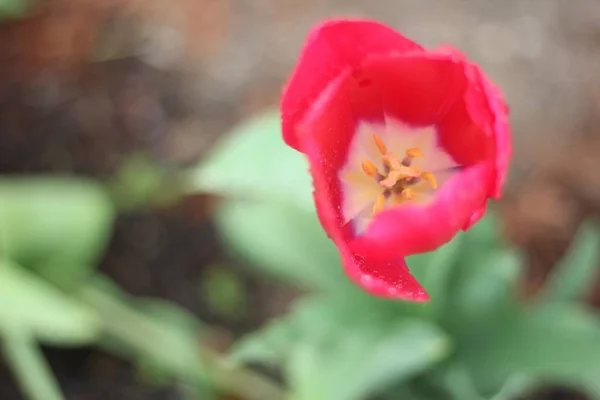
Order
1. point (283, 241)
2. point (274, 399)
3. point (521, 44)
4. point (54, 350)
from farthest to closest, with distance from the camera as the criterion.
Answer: point (521, 44), point (54, 350), point (274, 399), point (283, 241)

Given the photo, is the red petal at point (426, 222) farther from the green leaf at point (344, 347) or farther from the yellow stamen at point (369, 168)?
the green leaf at point (344, 347)

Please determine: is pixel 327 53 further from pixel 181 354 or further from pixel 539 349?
pixel 181 354

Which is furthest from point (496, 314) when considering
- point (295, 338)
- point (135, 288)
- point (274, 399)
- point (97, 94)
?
Answer: point (97, 94)

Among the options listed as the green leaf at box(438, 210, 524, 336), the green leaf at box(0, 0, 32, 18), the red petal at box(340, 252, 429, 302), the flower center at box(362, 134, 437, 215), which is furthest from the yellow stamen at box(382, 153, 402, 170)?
the green leaf at box(0, 0, 32, 18)

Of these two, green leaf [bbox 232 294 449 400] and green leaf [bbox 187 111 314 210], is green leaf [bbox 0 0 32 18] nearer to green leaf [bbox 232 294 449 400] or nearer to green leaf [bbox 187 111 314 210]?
green leaf [bbox 187 111 314 210]

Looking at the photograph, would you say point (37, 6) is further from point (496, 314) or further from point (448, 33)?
point (496, 314)
